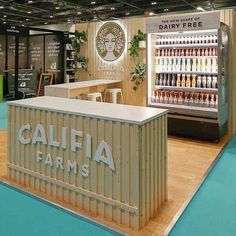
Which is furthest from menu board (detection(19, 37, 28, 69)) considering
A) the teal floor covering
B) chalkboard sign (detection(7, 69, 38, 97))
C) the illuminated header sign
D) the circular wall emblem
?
the teal floor covering

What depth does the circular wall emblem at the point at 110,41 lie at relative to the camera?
24.7ft

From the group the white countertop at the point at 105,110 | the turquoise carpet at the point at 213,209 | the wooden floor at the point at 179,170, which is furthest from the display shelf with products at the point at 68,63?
the turquoise carpet at the point at 213,209

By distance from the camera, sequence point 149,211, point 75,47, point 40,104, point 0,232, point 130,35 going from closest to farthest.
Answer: point 0,232
point 149,211
point 40,104
point 130,35
point 75,47

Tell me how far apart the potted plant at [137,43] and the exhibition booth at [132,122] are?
25mm

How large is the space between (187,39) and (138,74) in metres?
1.75

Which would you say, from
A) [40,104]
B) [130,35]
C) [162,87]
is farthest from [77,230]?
[130,35]

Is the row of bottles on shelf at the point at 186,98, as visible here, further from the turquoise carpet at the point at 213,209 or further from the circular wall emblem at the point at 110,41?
the circular wall emblem at the point at 110,41

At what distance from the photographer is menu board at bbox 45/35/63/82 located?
40.1 feet

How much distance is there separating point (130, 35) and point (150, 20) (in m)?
1.78

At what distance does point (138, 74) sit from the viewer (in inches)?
282

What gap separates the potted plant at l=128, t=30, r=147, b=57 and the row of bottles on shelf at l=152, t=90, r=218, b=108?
156 cm

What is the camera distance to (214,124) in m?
5.38

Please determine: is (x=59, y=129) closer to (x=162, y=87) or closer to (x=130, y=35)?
(x=162, y=87)

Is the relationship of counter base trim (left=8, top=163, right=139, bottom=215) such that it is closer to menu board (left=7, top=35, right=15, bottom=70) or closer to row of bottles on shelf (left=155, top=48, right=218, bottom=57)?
row of bottles on shelf (left=155, top=48, right=218, bottom=57)
